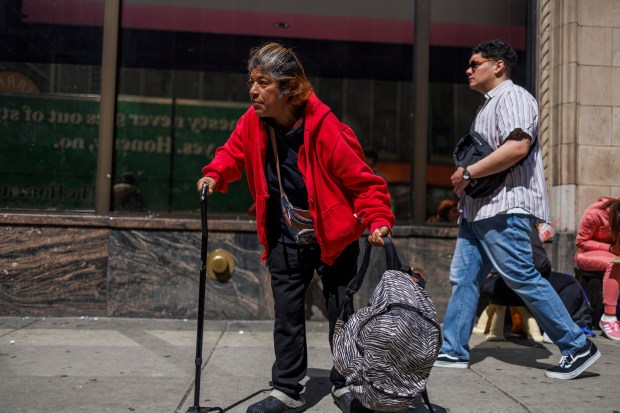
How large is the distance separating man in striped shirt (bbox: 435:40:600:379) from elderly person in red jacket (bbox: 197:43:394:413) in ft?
3.90

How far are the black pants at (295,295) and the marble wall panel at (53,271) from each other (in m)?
3.06

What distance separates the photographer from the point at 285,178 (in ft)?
11.8

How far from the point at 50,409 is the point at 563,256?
15.7 feet

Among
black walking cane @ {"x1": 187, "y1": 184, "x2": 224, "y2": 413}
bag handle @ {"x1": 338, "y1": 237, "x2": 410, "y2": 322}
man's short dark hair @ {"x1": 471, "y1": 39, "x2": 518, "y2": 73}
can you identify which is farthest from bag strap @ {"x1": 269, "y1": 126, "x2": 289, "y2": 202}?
man's short dark hair @ {"x1": 471, "y1": 39, "x2": 518, "y2": 73}

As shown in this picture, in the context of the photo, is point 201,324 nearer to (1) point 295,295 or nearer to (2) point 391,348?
(1) point 295,295

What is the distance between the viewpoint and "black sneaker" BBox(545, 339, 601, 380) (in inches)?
168

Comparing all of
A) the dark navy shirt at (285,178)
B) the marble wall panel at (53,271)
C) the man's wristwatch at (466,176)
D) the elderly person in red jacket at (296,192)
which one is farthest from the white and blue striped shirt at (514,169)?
the marble wall panel at (53,271)

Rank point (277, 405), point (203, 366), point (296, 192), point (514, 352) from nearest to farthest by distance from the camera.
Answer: point (277, 405)
point (296, 192)
point (203, 366)
point (514, 352)

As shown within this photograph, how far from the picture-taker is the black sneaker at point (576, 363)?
14.0ft

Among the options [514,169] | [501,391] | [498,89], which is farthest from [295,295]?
[498,89]

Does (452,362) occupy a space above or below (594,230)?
below

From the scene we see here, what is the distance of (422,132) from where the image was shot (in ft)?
22.0

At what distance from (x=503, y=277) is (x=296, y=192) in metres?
1.65

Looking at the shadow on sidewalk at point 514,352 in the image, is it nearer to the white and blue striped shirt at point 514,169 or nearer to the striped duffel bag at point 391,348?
the white and blue striped shirt at point 514,169
